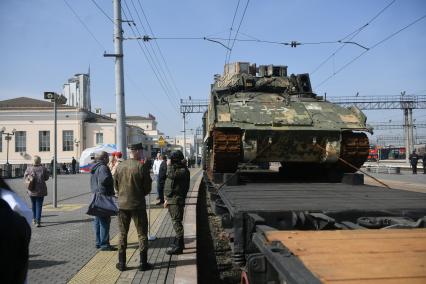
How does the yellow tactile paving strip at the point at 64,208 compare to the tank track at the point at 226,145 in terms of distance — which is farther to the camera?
the yellow tactile paving strip at the point at 64,208

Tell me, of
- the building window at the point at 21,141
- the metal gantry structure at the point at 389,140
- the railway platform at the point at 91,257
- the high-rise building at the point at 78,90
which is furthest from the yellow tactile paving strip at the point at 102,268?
the metal gantry structure at the point at 389,140

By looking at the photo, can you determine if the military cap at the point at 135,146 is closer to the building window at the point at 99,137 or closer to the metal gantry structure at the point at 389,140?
the building window at the point at 99,137

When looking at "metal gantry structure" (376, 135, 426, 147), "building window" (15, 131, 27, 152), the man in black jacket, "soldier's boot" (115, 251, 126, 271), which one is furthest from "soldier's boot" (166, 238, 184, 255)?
"metal gantry structure" (376, 135, 426, 147)

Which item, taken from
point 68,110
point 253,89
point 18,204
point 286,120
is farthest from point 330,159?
point 68,110

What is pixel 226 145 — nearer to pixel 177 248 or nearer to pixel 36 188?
pixel 177 248

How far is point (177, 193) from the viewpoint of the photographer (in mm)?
6883

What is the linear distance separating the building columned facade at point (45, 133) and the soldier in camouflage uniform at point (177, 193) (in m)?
46.4

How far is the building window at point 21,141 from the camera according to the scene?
50.7 meters

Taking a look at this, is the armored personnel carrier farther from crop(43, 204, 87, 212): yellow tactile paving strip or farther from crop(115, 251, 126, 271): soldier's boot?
crop(43, 204, 87, 212): yellow tactile paving strip

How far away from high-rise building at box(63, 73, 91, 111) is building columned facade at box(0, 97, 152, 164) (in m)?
10.7

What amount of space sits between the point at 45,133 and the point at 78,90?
13649 mm

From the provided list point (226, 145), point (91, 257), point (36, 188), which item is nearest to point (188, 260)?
point (91, 257)

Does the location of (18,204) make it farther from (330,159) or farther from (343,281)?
(330,159)

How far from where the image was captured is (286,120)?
8188mm
